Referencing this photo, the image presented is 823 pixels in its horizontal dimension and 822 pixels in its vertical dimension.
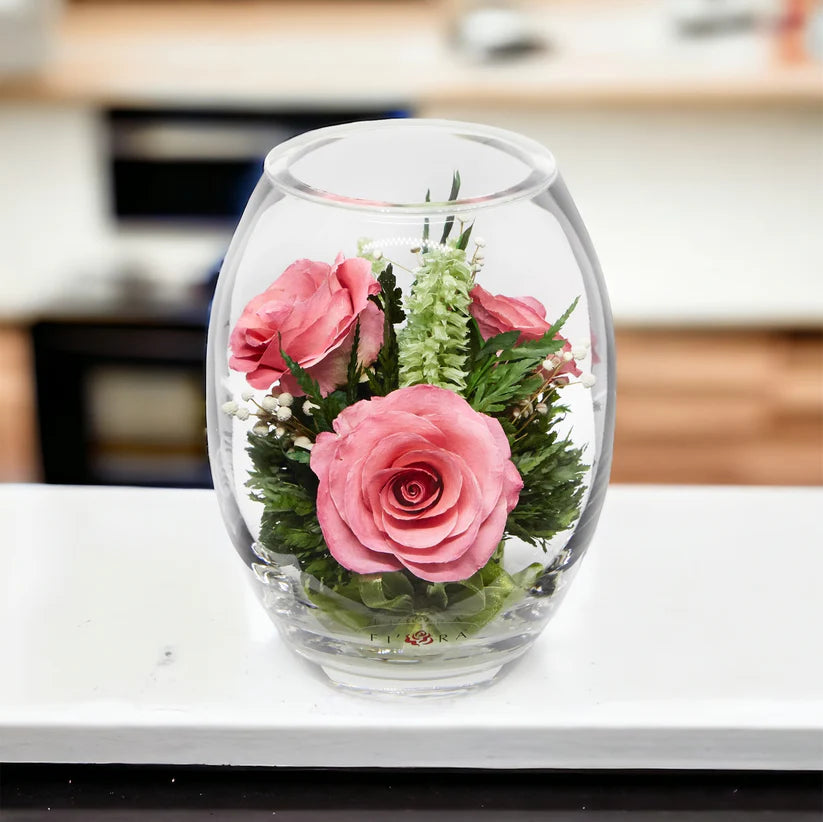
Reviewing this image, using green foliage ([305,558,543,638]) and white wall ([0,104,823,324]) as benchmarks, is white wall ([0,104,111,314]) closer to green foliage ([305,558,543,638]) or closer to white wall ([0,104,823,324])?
white wall ([0,104,823,324])

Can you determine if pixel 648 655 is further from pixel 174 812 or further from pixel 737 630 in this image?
pixel 174 812

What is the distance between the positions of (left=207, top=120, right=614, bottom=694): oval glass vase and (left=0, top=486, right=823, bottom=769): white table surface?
3 cm

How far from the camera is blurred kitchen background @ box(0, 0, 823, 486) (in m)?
1.96

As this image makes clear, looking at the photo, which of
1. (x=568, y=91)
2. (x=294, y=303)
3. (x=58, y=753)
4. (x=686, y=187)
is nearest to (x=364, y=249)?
(x=294, y=303)

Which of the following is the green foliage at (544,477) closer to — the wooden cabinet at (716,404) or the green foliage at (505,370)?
the green foliage at (505,370)

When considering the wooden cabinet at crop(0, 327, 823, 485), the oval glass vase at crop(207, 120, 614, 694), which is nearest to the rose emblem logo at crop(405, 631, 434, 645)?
the oval glass vase at crop(207, 120, 614, 694)

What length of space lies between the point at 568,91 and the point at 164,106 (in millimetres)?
666

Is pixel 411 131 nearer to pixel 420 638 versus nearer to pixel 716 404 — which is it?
pixel 420 638

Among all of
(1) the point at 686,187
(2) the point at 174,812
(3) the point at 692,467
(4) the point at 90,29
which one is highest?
(4) the point at 90,29

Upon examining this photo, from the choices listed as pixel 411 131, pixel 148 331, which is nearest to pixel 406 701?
pixel 411 131

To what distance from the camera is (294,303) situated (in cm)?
48

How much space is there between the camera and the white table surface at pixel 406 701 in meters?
0.53

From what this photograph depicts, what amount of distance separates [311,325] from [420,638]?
0.47 ft

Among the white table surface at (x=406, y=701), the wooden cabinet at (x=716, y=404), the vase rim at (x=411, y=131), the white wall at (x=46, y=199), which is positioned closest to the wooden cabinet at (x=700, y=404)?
Answer: the wooden cabinet at (x=716, y=404)
